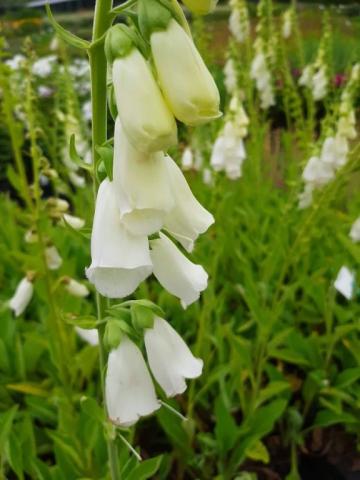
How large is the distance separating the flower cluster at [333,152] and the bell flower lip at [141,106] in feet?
3.90

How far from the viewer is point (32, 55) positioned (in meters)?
1.28

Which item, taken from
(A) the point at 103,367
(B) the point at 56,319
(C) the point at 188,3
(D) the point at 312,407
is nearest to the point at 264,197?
(D) the point at 312,407

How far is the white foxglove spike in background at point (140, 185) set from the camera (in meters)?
0.53

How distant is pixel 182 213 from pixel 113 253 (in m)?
0.09

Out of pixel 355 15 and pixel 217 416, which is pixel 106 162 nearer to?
pixel 217 416

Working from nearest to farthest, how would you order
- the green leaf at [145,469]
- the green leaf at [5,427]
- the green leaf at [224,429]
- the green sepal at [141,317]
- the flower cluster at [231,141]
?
the green sepal at [141,317] → the green leaf at [145,469] → the green leaf at [5,427] → the green leaf at [224,429] → the flower cluster at [231,141]

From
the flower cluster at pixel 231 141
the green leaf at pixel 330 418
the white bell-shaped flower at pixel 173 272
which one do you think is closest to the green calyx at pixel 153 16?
the white bell-shaped flower at pixel 173 272

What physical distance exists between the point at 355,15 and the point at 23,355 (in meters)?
3.91

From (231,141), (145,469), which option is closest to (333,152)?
(231,141)

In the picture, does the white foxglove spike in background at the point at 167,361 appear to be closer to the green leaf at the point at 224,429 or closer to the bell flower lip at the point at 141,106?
the bell flower lip at the point at 141,106

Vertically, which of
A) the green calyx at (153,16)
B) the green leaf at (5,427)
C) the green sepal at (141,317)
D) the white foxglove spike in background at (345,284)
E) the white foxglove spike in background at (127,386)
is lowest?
the green leaf at (5,427)

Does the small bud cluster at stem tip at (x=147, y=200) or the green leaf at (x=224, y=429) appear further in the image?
the green leaf at (x=224, y=429)

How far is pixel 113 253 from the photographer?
56 cm

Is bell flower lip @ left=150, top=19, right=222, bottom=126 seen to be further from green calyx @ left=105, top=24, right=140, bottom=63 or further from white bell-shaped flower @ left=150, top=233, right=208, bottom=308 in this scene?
white bell-shaped flower @ left=150, top=233, right=208, bottom=308
